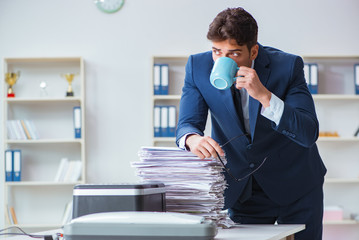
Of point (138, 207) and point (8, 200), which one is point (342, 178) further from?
point (138, 207)

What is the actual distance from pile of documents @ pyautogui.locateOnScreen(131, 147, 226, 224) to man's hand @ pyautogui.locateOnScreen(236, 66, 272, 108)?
8.6 inches

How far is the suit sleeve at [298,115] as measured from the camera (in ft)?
5.13

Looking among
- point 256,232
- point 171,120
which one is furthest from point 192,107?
point 171,120

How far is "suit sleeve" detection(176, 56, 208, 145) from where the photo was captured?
5.79 ft

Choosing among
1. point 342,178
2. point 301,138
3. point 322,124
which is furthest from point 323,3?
point 301,138

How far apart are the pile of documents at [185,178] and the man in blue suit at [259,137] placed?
14cm

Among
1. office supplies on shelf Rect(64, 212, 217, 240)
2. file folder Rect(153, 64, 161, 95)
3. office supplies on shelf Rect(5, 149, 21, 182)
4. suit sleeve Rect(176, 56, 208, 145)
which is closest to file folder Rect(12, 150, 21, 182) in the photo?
office supplies on shelf Rect(5, 149, 21, 182)

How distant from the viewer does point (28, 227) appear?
4.93 m

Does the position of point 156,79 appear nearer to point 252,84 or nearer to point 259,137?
point 259,137

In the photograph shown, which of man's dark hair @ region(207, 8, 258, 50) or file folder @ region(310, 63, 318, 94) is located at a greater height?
man's dark hair @ region(207, 8, 258, 50)

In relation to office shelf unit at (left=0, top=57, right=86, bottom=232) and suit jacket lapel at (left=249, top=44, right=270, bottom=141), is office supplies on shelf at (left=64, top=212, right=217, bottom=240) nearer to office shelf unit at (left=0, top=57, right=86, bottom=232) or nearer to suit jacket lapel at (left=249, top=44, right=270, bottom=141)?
suit jacket lapel at (left=249, top=44, right=270, bottom=141)

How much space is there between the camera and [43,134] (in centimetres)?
509

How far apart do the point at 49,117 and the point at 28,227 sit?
104cm

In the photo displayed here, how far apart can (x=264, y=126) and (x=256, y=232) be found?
0.42 meters
